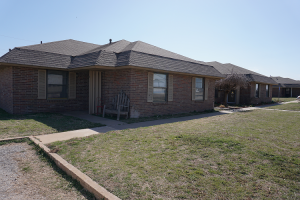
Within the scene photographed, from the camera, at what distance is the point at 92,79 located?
36.9 ft

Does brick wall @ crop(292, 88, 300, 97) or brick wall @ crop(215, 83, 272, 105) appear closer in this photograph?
brick wall @ crop(215, 83, 272, 105)

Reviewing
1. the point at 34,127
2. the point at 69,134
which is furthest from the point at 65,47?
the point at 69,134

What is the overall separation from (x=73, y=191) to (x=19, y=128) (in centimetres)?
533

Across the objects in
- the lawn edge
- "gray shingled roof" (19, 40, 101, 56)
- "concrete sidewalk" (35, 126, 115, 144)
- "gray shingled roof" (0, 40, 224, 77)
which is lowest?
the lawn edge

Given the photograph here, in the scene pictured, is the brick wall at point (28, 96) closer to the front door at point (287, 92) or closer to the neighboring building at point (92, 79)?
the neighboring building at point (92, 79)

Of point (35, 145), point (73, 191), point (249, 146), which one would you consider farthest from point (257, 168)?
point (35, 145)

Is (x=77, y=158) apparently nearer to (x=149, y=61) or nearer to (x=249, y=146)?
(x=249, y=146)

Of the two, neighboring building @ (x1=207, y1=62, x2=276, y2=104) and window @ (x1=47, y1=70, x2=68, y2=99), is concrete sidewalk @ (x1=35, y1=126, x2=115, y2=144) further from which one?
neighboring building @ (x1=207, y1=62, x2=276, y2=104)

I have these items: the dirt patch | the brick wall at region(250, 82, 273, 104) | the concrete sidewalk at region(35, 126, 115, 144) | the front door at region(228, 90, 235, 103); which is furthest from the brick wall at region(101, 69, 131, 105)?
the brick wall at region(250, 82, 273, 104)

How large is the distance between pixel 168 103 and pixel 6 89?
908 centimetres

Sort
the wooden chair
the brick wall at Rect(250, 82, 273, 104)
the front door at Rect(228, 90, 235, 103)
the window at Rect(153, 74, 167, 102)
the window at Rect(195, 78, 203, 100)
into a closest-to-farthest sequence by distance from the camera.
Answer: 1. the wooden chair
2. the window at Rect(153, 74, 167, 102)
3. the window at Rect(195, 78, 203, 100)
4. the brick wall at Rect(250, 82, 273, 104)
5. the front door at Rect(228, 90, 235, 103)

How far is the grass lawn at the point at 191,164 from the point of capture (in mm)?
3391

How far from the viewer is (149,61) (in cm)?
1074

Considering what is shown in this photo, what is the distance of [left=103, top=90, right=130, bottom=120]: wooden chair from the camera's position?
1007 cm
